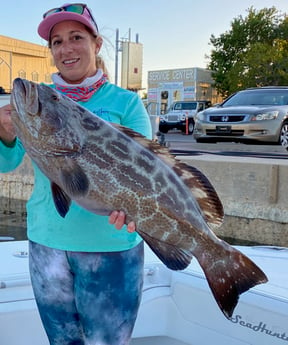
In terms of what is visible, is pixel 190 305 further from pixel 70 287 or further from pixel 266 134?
pixel 266 134

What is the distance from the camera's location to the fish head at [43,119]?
1694mm

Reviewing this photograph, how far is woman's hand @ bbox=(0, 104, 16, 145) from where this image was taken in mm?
1809

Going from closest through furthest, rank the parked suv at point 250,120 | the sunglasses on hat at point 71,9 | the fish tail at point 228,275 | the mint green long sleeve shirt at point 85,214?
the fish tail at point 228,275 < the mint green long sleeve shirt at point 85,214 < the sunglasses on hat at point 71,9 < the parked suv at point 250,120

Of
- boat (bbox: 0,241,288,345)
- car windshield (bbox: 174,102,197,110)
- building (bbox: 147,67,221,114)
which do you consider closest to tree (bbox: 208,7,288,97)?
building (bbox: 147,67,221,114)

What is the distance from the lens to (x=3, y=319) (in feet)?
9.08

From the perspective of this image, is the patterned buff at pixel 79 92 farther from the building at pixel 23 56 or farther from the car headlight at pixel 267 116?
the building at pixel 23 56

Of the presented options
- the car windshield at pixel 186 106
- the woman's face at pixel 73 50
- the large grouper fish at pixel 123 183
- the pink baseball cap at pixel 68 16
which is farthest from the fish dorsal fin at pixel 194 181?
the car windshield at pixel 186 106

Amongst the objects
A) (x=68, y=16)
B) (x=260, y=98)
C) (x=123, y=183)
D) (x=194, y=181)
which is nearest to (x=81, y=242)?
(x=123, y=183)

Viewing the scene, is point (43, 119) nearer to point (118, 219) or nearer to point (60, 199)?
point (60, 199)

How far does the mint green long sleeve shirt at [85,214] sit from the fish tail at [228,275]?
0.39 metres

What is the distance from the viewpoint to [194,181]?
187 centimetres

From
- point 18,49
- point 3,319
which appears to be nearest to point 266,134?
point 3,319

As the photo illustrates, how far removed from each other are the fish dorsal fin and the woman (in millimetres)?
178

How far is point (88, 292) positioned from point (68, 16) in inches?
49.6
